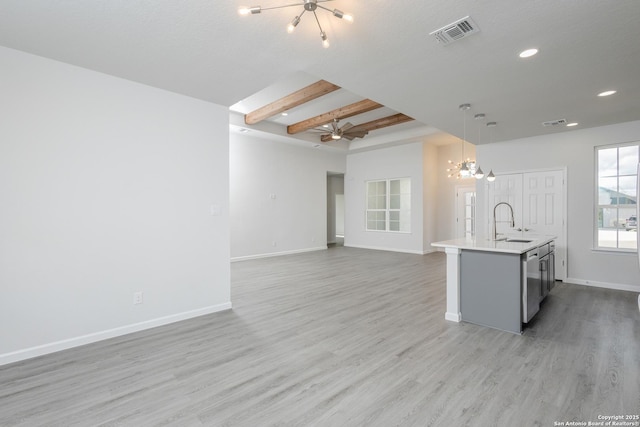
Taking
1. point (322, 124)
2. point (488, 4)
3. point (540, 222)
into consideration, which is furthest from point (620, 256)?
point (322, 124)

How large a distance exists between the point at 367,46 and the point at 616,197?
5.32 meters

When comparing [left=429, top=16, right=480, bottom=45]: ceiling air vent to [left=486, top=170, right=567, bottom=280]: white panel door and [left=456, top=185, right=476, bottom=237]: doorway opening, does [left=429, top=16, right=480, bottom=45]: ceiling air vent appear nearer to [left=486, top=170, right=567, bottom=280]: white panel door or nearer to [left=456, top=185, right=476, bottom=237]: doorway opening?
[left=486, top=170, right=567, bottom=280]: white panel door

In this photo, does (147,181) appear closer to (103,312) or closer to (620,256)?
(103,312)

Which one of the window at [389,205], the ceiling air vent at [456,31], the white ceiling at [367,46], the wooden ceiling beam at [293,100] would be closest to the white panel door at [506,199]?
the white ceiling at [367,46]

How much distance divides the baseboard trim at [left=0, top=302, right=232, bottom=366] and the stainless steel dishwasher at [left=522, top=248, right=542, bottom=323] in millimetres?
3523

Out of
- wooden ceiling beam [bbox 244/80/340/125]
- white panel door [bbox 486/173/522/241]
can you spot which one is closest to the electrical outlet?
wooden ceiling beam [bbox 244/80/340/125]

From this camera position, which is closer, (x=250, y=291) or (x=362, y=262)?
(x=250, y=291)

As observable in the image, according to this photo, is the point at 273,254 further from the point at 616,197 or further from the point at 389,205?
the point at 616,197

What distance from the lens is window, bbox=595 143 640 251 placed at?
4.87 m

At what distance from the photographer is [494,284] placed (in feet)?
10.8

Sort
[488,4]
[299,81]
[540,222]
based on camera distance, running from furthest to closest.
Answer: [540,222], [299,81], [488,4]

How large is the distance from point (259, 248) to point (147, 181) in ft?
15.8

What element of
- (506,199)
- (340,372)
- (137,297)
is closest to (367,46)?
(340,372)

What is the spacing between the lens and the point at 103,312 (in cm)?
305
